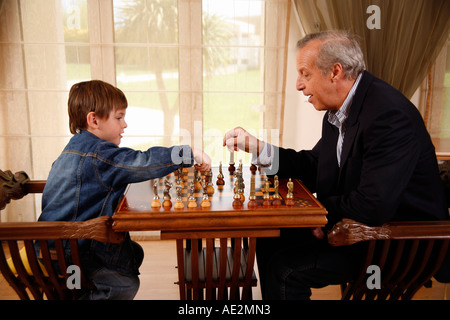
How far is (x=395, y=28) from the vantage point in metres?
3.02

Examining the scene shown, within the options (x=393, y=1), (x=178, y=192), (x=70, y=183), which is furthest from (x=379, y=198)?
(x=393, y=1)

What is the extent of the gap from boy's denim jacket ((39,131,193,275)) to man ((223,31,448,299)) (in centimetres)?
47

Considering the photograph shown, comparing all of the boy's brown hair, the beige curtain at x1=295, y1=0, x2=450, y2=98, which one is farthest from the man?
the beige curtain at x1=295, y1=0, x2=450, y2=98

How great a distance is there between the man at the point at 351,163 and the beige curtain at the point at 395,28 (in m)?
1.41

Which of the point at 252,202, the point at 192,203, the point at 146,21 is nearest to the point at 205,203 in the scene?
the point at 192,203

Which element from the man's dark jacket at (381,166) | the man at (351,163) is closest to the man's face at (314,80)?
the man at (351,163)

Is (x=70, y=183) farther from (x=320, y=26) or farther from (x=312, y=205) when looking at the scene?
(x=320, y=26)

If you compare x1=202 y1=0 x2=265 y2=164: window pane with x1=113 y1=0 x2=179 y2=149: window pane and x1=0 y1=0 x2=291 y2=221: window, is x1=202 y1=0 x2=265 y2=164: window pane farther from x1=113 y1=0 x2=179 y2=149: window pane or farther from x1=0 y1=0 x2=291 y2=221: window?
x1=113 y1=0 x2=179 y2=149: window pane

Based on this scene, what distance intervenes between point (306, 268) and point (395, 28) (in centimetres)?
230

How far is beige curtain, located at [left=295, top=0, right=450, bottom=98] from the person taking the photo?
119 inches

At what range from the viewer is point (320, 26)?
3.08 m

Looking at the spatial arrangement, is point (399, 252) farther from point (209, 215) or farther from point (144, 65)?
point (144, 65)
